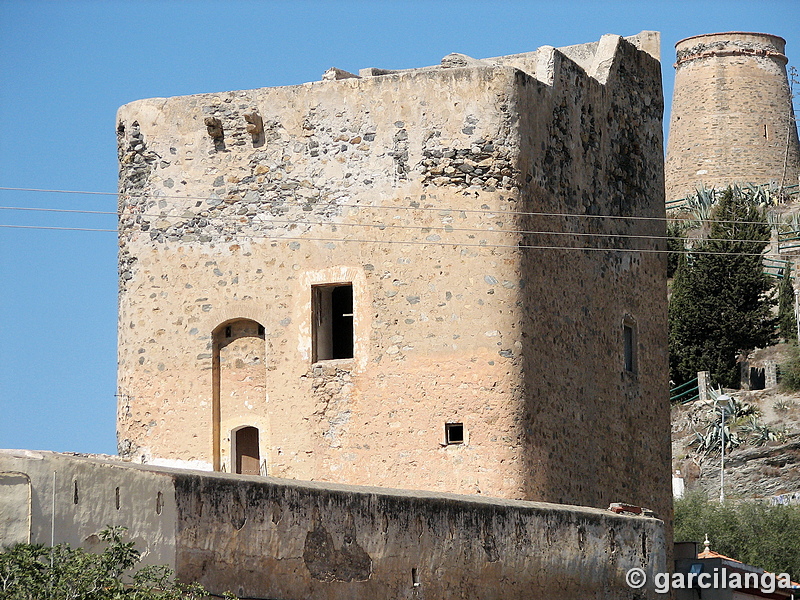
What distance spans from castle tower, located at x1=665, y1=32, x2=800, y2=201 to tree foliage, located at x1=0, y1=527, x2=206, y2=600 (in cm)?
4578

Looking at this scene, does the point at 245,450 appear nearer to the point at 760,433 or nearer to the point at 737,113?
the point at 760,433

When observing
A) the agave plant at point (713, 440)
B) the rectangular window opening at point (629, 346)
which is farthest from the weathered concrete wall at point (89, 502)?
the agave plant at point (713, 440)

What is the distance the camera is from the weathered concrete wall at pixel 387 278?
15250 mm

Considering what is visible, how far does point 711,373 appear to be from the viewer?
41406mm

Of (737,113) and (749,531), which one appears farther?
(737,113)

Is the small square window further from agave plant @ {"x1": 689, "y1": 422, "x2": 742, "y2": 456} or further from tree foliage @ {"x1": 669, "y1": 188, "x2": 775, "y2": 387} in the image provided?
tree foliage @ {"x1": 669, "y1": 188, "x2": 775, "y2": 387}

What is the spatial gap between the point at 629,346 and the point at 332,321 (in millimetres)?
4014

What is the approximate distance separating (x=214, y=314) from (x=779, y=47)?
41.6 metres

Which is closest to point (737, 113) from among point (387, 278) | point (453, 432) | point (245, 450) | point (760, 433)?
point (760, 433)

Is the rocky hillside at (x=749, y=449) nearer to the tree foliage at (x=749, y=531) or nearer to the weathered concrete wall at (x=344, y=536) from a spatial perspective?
the tree foliage at (x=749, y=531)

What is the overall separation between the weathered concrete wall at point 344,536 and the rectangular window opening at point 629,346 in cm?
423

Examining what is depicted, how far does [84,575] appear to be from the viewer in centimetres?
819

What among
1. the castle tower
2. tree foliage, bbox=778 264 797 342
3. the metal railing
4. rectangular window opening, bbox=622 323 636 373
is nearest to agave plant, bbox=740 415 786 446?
the metal railing

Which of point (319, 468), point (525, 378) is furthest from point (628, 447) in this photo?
point (319, 468)
